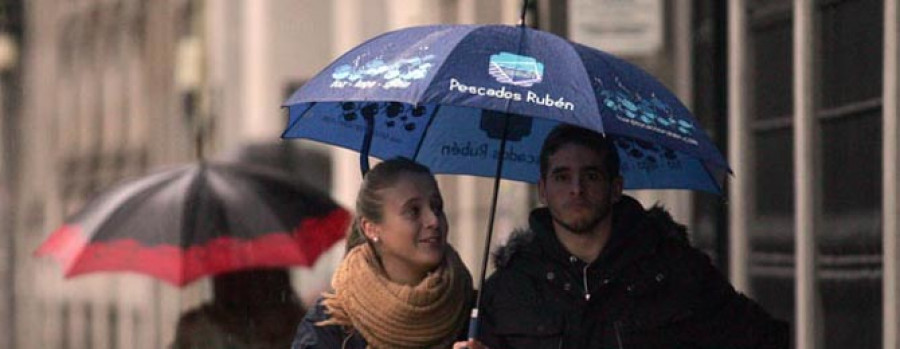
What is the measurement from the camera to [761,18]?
12953mm

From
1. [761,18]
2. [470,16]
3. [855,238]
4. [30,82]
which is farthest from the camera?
[30,82]

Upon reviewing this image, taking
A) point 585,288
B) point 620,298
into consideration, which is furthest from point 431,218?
point 620,298

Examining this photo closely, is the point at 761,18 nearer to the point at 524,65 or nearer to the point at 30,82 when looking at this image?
the point at 524,65

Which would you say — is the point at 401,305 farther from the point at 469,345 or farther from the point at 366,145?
the point at 366,145

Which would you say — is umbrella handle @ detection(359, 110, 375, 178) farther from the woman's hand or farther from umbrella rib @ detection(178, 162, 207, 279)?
umbrella rib @ detection(178, 162, 207, 279)

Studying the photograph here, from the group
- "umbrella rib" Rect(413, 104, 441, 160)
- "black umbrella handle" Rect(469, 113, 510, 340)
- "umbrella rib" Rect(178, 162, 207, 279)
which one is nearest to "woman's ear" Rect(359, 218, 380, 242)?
"black umbrella handle" Rect(469, 113, 510, 340)

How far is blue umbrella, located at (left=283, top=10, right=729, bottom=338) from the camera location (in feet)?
25.6

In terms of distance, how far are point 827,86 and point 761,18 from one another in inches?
48.7

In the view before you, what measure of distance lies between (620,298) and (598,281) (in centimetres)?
9

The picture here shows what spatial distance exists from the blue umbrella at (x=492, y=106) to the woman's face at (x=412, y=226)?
0.18 metres

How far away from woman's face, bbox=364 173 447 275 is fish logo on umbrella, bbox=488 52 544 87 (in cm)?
40

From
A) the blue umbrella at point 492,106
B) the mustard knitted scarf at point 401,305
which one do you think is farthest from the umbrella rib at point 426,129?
the mustard knitted scarf at point 401,305

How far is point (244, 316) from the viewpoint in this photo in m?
11.3

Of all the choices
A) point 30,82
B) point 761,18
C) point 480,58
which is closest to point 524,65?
point 480,58
